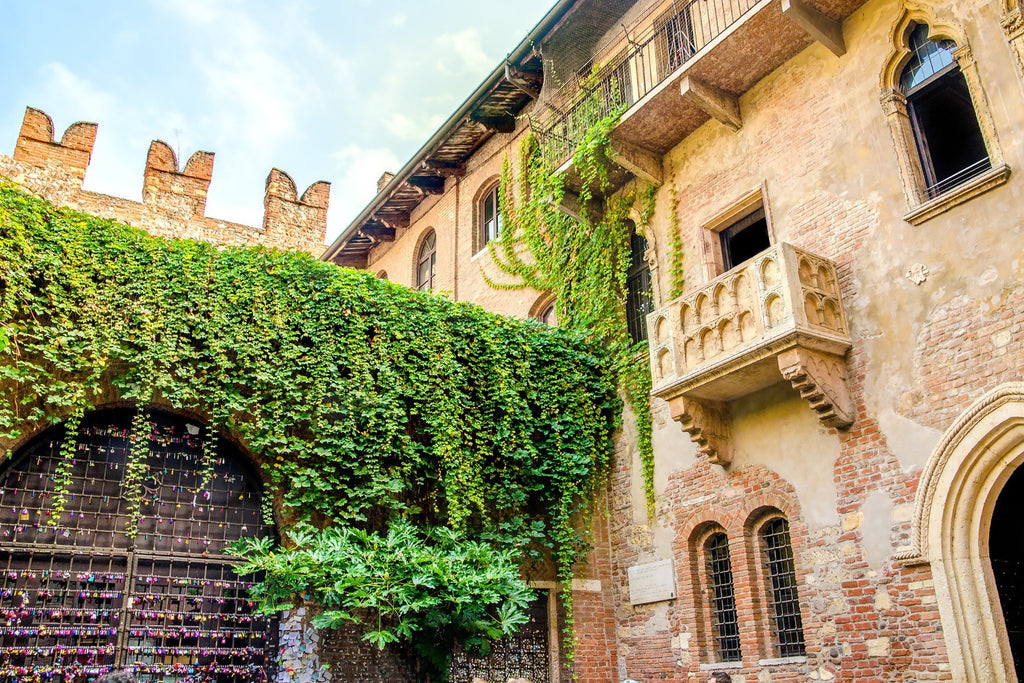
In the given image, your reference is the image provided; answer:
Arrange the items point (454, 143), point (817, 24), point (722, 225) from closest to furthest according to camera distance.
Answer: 1. point (817, 24)
2. point (722, 225)
3. point (454, 143)

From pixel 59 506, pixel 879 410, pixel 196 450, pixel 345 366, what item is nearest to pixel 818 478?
pixel 879 410

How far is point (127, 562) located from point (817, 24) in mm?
10266

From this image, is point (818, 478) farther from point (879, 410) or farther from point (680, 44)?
point (680, 44)

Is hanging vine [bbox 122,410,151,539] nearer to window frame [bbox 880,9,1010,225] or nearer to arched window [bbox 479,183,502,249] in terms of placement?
arched window [bbox 479,183,502,249]

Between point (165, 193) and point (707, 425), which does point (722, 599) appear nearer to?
point (707, 425)

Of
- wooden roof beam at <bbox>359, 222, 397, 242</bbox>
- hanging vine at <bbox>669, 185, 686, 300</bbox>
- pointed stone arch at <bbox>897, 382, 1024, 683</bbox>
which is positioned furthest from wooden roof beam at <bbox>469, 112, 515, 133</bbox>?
pointed stone arch at <bbox>897, 382, 1024, 683</bbox>

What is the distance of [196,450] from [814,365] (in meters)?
7.42

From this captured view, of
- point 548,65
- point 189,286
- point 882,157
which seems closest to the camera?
point 882,157

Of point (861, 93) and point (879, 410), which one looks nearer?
point (879, 410)

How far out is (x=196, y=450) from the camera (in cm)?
1034

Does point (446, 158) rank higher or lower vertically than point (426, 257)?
higher

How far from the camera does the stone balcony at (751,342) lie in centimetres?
871

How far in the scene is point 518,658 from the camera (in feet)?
36.3

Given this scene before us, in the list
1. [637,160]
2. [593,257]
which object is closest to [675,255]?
[637,160]
